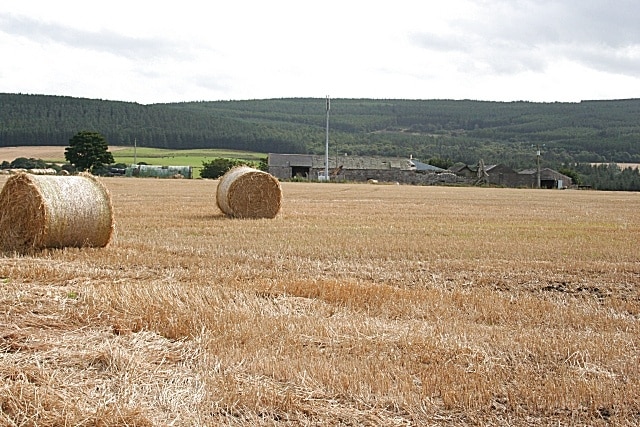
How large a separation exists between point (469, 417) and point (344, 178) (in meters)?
73.2

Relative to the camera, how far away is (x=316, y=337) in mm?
6508

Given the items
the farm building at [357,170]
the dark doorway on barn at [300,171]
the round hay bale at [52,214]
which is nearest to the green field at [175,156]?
the farm building at [357,170]

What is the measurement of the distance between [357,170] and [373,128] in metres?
78.4

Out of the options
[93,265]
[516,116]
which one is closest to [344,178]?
[93,265]

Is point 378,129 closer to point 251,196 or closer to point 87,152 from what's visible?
point 87,152

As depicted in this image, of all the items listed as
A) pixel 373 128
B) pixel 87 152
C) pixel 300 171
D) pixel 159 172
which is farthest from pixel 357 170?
pixel 373 128

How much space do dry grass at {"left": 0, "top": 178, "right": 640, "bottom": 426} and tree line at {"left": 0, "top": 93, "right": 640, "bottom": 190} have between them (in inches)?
3467

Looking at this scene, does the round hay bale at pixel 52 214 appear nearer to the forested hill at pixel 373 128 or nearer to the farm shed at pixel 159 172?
the farm shed at pixel 159 172

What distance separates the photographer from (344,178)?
256 ft

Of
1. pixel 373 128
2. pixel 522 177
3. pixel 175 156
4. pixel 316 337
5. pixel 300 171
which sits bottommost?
pixel 316 337

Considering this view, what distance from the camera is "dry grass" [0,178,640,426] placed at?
16.3 ft

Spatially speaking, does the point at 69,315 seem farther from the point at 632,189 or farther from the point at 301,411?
the point at 632,189

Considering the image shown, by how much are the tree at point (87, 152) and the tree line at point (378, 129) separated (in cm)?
3283

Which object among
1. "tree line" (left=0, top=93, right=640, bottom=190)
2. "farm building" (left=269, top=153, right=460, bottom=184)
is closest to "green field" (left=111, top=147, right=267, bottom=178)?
"tree line" (left=0, top=93, right=640, bottom=190)
